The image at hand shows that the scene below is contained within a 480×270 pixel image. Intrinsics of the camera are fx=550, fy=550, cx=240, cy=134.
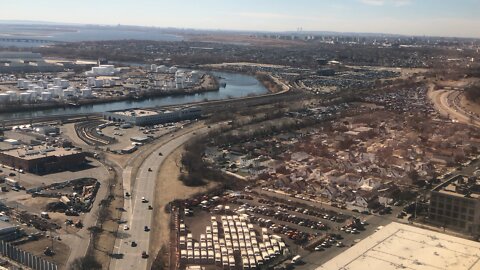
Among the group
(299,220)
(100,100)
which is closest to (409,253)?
(299,220)

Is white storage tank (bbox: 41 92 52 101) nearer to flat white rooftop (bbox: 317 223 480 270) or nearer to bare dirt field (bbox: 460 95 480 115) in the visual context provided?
bare dirt field (bbox: 460 95 480 115)

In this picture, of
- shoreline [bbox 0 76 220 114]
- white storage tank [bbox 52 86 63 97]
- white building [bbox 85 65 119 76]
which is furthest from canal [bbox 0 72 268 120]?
white building [bbox 85 65 119 76]

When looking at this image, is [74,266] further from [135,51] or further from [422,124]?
[135,51]

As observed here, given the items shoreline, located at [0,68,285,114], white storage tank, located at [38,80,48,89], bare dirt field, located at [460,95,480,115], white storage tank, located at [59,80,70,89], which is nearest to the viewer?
bare dirt field, located at [460,95,480,115]

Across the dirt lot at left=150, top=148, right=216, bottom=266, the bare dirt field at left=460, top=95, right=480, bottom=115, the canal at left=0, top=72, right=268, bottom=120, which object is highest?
the bare dirt field at left=460, top=95, right=480, bottom=115

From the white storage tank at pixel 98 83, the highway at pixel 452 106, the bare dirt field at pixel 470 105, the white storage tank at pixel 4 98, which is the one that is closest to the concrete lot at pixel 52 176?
the white storage tank at pixel 4 98

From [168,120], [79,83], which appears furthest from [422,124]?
[79,83]

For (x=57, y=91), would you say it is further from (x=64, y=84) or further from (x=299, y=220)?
(x=299, y=220)
